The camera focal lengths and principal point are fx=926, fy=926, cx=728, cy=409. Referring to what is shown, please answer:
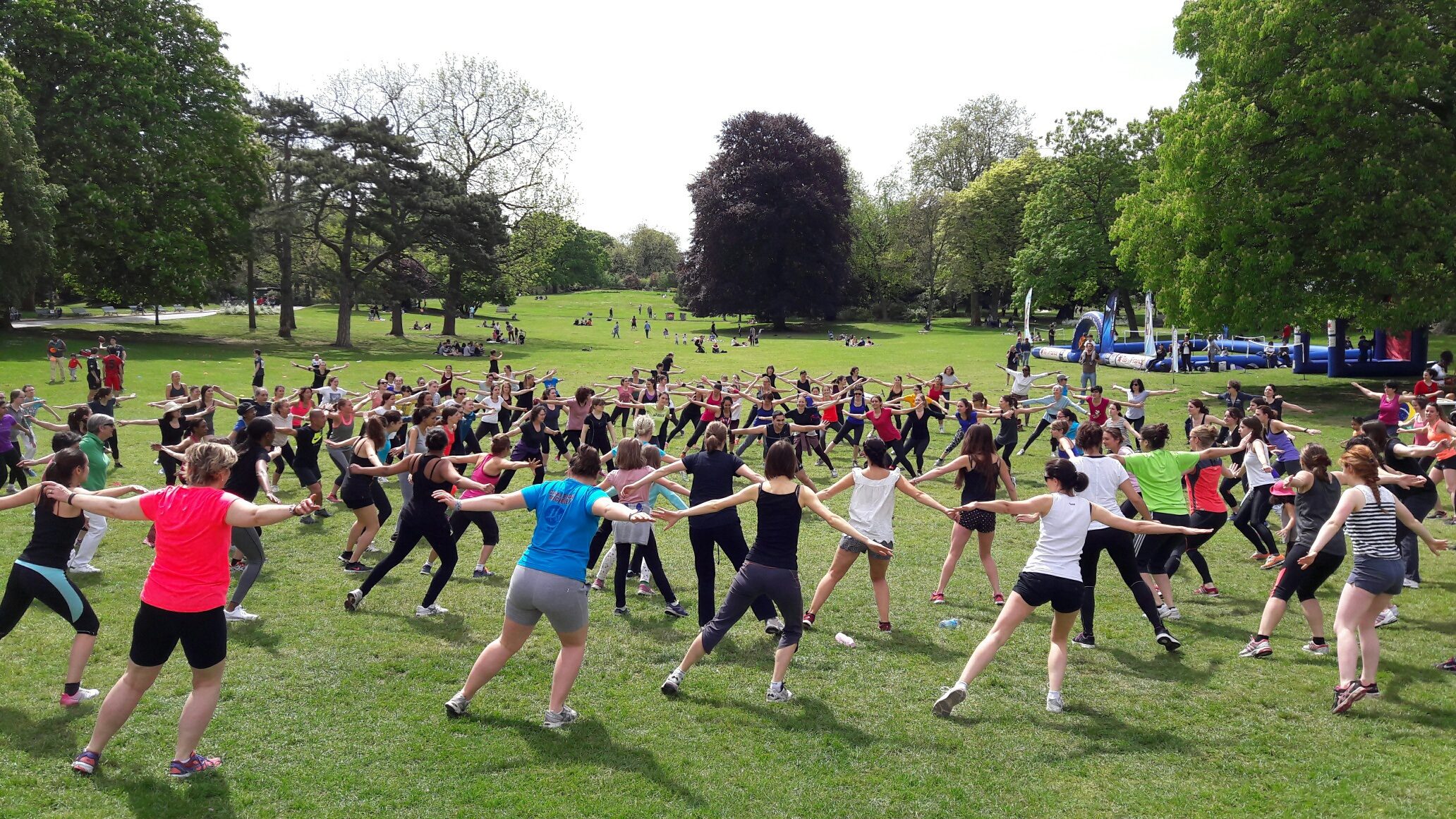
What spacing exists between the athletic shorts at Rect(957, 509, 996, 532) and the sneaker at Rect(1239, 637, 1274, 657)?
249cm

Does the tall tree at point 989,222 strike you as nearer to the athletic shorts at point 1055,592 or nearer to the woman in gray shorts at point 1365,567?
the woman in gray shorts at point 1365,567

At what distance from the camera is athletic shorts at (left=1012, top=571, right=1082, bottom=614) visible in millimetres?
7016

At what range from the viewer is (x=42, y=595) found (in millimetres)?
6723

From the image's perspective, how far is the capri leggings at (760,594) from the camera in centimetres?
709

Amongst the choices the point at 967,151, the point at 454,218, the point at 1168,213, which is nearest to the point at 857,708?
the point at 1168,213

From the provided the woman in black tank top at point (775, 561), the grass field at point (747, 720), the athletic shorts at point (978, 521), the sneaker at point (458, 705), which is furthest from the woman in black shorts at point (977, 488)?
the sneaker at point (458, 705)

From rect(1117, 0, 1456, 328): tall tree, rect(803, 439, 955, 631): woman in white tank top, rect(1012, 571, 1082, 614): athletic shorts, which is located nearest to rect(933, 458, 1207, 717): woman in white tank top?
rect(1012, 571, 1082, 614): athletic shorts

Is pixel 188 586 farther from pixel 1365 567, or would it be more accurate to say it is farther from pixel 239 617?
pixel 1365 567

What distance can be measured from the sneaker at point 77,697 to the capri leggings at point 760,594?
15.5 feet

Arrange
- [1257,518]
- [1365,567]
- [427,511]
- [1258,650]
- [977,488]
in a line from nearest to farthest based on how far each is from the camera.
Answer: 1. [1365,567]
2. [1258,650]
3. [427,511]
4. [977,488]
5. [1257,518]

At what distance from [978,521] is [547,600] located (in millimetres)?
4987

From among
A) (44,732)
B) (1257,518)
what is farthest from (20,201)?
(1257,518)

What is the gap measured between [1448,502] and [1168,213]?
16.6 metres

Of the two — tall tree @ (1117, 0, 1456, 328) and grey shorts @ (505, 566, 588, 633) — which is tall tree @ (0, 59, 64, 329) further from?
tall tree @ (1117, 0, 1456, 328)
